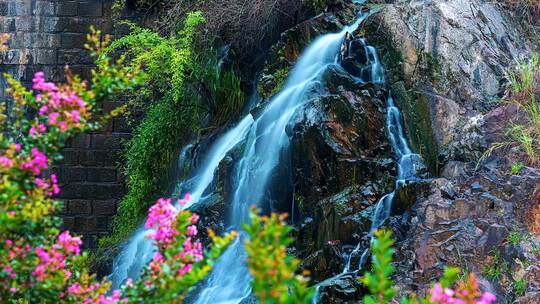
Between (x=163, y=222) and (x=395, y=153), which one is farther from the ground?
(x=163, y=222)

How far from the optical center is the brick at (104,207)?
12.6m

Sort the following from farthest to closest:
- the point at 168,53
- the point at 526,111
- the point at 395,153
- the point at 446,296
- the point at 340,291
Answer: the point at 168,53
the point at 395,153
the point at 526,111
the point at 340,291
the point at 446,296

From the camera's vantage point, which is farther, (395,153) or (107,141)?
(107,141)

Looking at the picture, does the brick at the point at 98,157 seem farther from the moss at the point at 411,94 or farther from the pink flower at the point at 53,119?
the pink flower at the point at 53,119

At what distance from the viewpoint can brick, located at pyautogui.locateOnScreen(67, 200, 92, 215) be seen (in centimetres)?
1259

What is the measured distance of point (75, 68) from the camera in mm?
12562

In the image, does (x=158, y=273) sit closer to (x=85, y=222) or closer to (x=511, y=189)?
(x=511, y=189)

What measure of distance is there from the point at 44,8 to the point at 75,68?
1055mm

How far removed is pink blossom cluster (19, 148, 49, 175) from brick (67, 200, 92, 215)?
31.1 feet

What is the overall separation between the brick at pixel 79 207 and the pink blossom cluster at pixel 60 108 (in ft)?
30.9

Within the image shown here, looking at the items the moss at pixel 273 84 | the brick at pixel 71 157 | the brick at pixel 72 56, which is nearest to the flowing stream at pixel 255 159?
the moss at pixel 273 84

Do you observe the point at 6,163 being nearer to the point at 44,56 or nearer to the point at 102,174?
the point at 102,174

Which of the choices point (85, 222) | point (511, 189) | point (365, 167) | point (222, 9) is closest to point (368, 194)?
point (365, 167)

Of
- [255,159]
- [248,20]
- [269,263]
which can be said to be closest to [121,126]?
[248,20]
